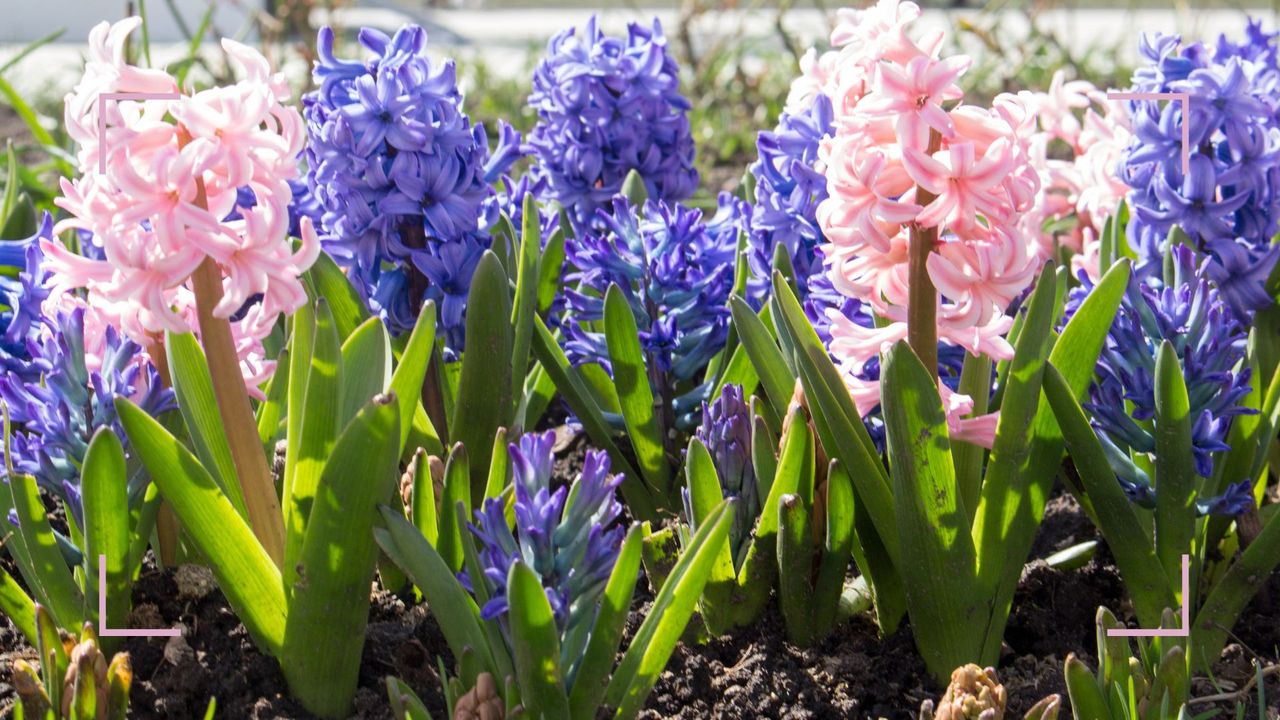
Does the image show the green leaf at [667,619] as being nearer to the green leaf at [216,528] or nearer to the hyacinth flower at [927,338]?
the hyacinth flower at [927,338]

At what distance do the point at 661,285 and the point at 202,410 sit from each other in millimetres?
776

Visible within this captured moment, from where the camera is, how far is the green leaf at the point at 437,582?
4.77ft

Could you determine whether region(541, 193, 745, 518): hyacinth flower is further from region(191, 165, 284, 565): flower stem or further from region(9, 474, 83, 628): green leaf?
region(9, 474, 83, 628): green leaf

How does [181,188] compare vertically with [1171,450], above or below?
above

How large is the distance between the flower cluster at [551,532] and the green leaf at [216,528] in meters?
0.30

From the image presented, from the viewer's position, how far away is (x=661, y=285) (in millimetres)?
2188

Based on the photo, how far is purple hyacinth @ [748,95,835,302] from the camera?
7.08ft

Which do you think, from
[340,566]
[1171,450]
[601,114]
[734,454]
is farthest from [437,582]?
[601,114]
